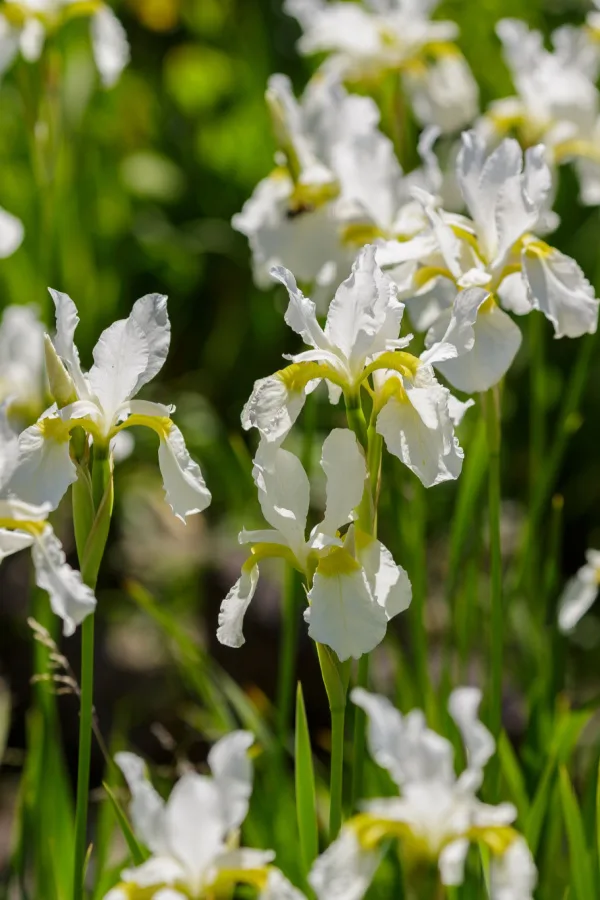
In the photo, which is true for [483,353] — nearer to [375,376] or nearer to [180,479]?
[375,376]

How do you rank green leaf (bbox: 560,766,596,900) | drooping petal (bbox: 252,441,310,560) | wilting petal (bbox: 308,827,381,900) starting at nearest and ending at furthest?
wilting petal (bbox: 308,827,381,900)
drooping petal (bbox: 252,441,310,560)
green leaf (bbox: 560,766,596,900)

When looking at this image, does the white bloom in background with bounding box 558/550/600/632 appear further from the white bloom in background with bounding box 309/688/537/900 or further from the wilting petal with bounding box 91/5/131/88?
the wilting petal with bounding box 91/5/131/88

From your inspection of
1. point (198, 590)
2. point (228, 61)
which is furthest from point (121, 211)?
point (198, 590)

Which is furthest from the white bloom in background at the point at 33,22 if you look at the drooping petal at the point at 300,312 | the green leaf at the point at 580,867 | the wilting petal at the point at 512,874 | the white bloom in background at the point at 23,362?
the wilting petal at the point at 512,874

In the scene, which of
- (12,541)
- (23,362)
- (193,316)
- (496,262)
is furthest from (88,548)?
(193,316)

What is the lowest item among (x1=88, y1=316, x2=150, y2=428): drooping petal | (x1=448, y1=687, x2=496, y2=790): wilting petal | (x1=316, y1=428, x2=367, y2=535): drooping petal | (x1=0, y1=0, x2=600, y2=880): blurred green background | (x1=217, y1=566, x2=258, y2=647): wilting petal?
(x1=0, y1=0, x2=600, y2=880): blurred green background

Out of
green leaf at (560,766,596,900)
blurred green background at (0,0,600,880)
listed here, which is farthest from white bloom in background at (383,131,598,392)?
blurred green background at (0,0,600,880)

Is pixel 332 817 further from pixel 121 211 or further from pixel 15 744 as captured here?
pixel 121 211

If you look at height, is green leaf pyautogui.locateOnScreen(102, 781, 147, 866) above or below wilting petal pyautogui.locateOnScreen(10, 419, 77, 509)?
below
